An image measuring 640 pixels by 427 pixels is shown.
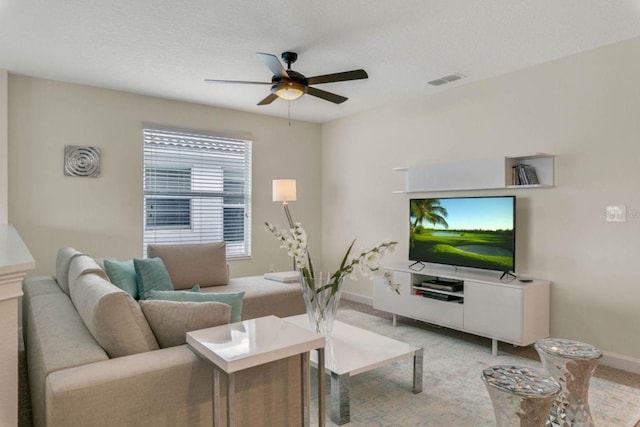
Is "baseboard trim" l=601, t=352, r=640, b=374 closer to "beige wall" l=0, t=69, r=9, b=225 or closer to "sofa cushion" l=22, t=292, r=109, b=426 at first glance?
"sofa cushion" l=22, t=292, r=109, b=426

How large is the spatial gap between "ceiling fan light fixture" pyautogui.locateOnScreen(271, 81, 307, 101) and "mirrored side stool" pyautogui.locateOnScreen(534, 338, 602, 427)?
7.76 ft

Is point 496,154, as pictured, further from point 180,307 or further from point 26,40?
point 26,40

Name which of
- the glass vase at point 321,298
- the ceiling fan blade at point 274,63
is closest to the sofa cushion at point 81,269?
the glass vase at point 321,298

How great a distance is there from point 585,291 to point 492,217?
929mm

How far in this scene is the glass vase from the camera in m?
2.57

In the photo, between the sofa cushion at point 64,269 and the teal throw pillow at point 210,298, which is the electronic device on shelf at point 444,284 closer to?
the teal throw pillow at point 210,298

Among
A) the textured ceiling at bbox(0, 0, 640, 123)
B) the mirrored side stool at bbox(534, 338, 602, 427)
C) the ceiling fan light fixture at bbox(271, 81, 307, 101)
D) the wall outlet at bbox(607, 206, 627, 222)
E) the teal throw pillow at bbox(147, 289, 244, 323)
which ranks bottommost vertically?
the mirrored side stool at bbox(534, 338, 602, 427)

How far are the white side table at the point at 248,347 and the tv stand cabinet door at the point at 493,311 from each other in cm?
216

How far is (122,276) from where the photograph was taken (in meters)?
3.04

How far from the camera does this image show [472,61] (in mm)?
3484


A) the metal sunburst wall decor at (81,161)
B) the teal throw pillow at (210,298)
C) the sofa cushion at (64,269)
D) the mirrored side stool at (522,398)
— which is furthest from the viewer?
the metal sunburst wall decor at (81,161)

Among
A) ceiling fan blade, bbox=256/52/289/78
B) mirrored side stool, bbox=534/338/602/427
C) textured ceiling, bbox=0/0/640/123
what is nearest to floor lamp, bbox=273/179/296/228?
textured ceiling, bbox=0/0/640/123

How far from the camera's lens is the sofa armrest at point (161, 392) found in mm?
1319

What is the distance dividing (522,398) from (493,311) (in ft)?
8.17
